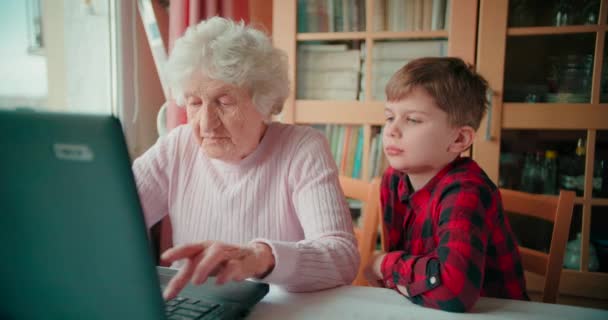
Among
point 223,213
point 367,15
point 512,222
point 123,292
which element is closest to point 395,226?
point 223,213

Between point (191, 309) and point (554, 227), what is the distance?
2.91 ft

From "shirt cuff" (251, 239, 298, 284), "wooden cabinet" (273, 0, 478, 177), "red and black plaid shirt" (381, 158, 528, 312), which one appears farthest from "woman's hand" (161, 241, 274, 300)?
"wooden cabinet" (273, 0, 478, 177)

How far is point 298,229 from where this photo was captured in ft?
3.47

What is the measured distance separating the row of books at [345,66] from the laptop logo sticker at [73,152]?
1.70m

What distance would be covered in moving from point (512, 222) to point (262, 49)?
4.62ft

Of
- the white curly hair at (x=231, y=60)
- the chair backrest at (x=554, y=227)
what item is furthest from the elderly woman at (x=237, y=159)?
the chair backrest at (x=554, y=227)

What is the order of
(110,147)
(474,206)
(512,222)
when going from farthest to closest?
(512,222) → (474,206) → (110,147)

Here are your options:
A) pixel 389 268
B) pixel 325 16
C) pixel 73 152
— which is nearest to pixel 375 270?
pixel 389 268

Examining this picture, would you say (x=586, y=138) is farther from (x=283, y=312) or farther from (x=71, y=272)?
(x=71, y=272)

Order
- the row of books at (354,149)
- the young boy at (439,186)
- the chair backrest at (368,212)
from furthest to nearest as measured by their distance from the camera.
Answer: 1. the row of books at (354,149)
2. the chair backrest at (368,212)
3. the young boy at (439,186)

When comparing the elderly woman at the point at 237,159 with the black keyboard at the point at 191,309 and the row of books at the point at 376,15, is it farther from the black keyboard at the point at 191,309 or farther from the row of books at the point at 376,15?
the row of books at the point at 376,15

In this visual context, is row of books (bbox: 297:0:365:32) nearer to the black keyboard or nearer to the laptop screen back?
the black keyboard

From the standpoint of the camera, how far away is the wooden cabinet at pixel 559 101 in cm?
172

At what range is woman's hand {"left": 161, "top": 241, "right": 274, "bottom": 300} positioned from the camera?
585 mm
